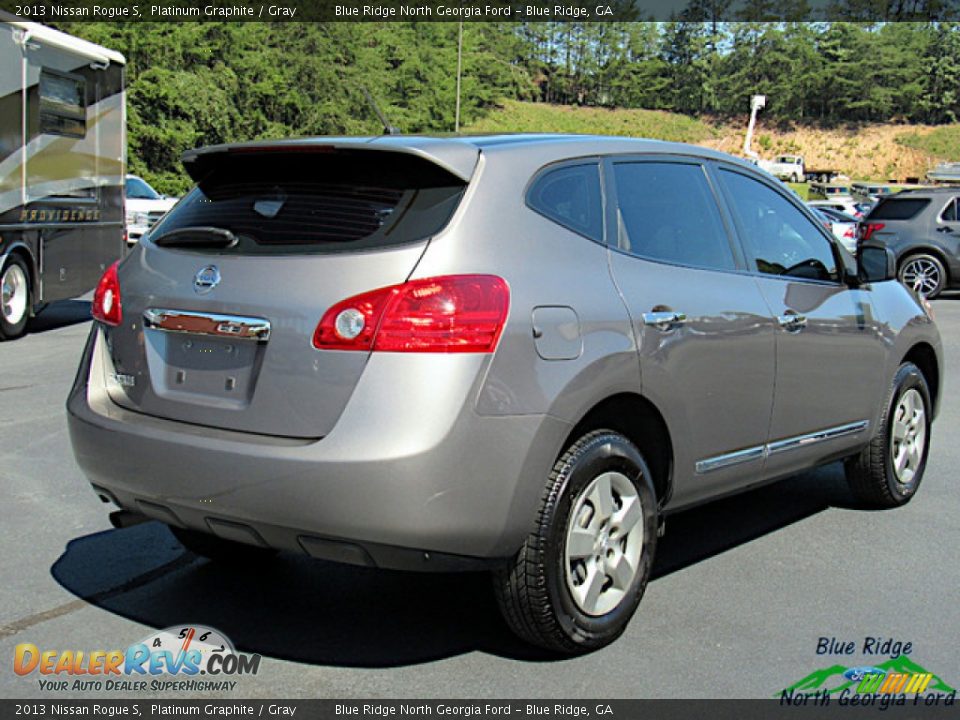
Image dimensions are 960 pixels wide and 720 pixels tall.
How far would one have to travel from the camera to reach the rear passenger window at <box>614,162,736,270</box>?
434 centimetres

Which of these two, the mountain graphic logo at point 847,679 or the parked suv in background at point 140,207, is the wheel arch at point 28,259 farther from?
the parked suv in background at point 140,207

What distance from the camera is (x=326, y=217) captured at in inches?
150

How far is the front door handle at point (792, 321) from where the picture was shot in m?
4.92

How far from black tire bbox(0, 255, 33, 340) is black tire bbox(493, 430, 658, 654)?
378 inches

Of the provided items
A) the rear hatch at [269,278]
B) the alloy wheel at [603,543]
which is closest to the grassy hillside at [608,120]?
the rear hatch at [269,278]

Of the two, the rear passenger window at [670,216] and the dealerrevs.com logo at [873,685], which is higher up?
the rear passenger window at [670,216]

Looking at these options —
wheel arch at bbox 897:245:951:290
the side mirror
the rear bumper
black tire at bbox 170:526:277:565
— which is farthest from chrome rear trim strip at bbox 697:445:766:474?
wheel arch at bbox 897:245:951:290

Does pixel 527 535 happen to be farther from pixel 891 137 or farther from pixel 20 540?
pixel 891 137

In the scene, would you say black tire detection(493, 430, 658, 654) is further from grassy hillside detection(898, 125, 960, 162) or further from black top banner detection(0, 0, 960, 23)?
grassy hillside detection(898, 125, 960, 162)

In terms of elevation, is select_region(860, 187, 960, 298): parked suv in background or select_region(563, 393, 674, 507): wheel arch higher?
select_region(563, 393, 674, 507): wheel arch

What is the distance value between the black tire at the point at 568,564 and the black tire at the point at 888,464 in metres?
2.19

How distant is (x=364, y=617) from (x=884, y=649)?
6.14ft

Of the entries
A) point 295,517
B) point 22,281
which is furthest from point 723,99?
point 295,517

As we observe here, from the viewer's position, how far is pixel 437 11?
6438 cm
